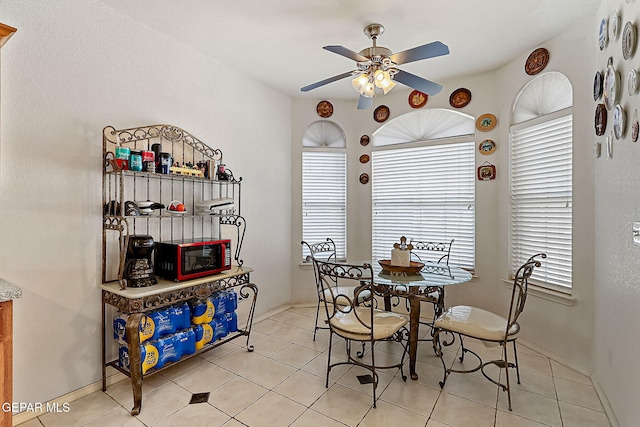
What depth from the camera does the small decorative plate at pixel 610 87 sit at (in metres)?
1.96

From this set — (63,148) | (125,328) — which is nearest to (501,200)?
(125,328)

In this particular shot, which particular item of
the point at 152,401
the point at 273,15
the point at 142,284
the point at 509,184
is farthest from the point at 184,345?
the point at 509,184

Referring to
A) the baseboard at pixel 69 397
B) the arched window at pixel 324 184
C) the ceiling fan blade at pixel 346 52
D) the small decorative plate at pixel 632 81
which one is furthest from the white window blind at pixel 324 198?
the small decorative plate at pixel 632 81

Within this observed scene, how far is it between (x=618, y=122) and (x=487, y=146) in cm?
163

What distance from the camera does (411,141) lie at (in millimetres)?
4082

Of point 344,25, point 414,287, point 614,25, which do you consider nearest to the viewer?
point 614,25

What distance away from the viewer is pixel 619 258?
1931 mm

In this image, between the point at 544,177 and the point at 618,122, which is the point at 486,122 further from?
the point at 618,122

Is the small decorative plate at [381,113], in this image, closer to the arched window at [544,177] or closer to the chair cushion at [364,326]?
the arched window at [544,177]

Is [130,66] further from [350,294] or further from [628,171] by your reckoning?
[628,171]

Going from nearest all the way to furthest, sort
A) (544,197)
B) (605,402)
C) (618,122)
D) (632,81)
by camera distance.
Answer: (632,81), (618,122), (605,402), (544,197)

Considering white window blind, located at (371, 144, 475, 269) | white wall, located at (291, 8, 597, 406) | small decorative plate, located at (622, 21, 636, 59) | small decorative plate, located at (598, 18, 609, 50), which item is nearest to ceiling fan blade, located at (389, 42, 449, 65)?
small decorative plate, located at (622, 21, 636, 59)

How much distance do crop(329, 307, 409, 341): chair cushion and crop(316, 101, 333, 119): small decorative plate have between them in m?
2.77

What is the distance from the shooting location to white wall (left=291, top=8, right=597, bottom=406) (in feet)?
8.50
